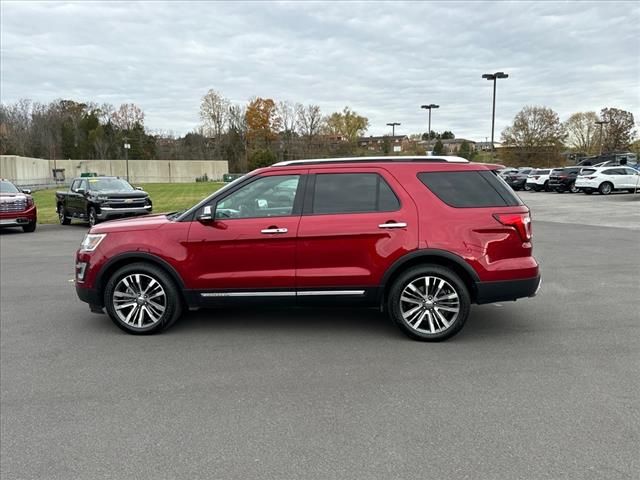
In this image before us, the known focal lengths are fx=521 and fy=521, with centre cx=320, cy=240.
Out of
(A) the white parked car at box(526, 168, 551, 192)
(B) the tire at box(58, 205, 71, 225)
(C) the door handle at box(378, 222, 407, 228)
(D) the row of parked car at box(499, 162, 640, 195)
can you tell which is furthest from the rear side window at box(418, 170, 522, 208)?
(A) the white parked car at box(526, 168, 551, 192)

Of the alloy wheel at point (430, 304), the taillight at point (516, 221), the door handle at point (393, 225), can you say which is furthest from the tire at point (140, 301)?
the taillight at point (516, 221)

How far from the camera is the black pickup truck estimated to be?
17250 millimetres

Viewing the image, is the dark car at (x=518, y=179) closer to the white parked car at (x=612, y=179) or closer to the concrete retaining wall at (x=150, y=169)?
the white parked car at (x=612, y=179)

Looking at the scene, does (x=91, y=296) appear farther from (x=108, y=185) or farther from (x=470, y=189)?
(x=108, y=185)

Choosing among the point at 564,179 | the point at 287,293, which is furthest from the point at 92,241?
the point at 564,179

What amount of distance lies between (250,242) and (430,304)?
74.7 inches

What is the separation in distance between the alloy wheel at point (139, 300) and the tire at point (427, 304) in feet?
8.01

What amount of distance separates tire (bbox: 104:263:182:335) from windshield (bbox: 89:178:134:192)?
13.7 meters

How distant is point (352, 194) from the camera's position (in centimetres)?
529

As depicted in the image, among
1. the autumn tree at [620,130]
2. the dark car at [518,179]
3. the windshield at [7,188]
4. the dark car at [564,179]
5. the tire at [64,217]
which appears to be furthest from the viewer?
the autumn tree at [620,130]

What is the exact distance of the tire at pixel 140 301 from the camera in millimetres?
5496

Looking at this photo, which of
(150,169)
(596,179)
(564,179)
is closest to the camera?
(596,179)

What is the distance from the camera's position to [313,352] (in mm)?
4965

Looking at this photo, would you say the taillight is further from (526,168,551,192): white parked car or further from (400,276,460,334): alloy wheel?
(526,168,551,192): white parked car
